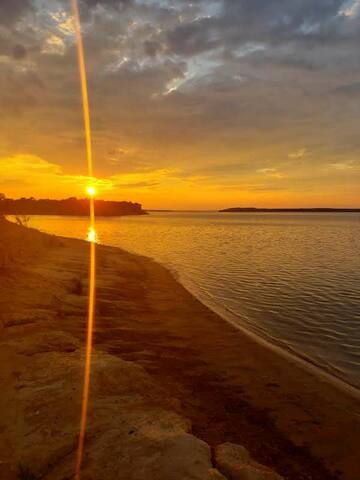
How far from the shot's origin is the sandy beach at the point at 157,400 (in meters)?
5.77

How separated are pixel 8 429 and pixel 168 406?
10.2 ft

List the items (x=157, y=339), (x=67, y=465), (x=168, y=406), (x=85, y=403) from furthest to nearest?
(x=157, y=339), (x=168, y=406), (x=85, y=403), (x=67, y=465)

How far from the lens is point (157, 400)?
7.99m

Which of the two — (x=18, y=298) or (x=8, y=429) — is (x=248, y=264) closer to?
(x=18, y=298)

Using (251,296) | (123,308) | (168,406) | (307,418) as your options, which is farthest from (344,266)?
(168,406)

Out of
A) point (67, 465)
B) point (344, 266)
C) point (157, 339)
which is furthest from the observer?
point (344, 266)

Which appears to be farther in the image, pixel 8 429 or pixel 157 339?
pixel 157 339

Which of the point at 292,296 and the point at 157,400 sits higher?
the point at 157,400

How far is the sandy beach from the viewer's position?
5.77 metres

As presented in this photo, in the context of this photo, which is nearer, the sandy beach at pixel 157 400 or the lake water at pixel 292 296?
the sandy beach at pixel 157 400

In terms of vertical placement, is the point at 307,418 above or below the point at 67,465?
below

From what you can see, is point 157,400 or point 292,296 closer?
point 157,400

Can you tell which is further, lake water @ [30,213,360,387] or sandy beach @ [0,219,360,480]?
lake water @ [30,213,360,387]

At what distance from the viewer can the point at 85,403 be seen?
7.25 m
